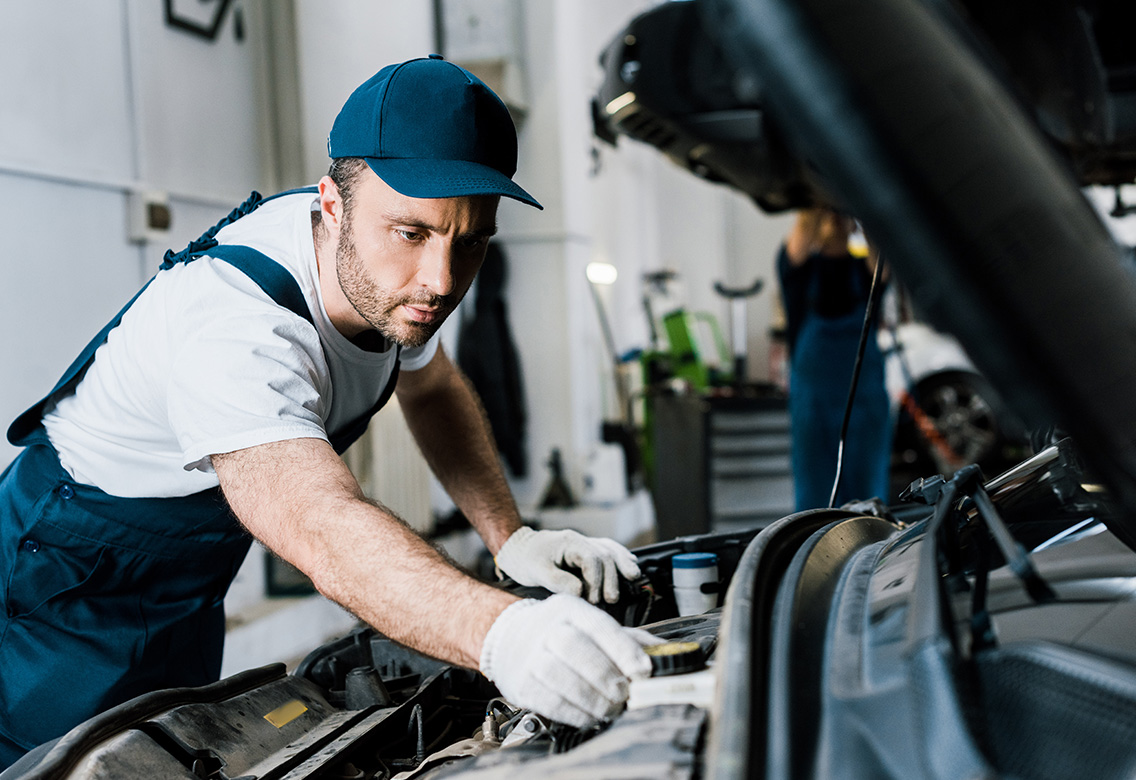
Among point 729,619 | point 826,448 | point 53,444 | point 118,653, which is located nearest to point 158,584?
point 118,653

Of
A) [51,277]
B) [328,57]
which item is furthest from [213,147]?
[51,277]

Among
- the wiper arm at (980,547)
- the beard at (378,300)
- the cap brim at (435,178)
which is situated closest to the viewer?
the wiper arm at (980,547)

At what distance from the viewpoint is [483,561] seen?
4824 mm

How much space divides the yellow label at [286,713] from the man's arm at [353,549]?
250 mm

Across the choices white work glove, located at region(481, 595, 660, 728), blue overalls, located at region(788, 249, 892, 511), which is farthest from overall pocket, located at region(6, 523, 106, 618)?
blue overalls, located at region(788, 249, 892, 511)

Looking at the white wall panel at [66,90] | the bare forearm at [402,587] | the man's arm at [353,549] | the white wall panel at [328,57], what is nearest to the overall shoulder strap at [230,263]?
the man's arm at [353,549]

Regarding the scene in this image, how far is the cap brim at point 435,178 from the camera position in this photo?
4.20 feet

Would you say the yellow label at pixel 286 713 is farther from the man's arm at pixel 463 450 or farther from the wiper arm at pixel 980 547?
the wiper arm at pixel 980 547

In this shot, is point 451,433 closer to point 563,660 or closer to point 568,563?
point 568,563

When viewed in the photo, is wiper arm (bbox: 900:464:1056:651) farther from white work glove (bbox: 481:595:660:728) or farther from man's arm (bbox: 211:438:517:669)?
man's arm (bbox: 211:438:517:669)

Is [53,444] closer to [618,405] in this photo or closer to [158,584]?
[158,584]

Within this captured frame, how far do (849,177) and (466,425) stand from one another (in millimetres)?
1456

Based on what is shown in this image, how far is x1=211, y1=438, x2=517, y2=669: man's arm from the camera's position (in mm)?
1005

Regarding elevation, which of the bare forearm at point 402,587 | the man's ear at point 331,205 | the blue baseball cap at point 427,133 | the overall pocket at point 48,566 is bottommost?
the overall pocket at point 48,566
